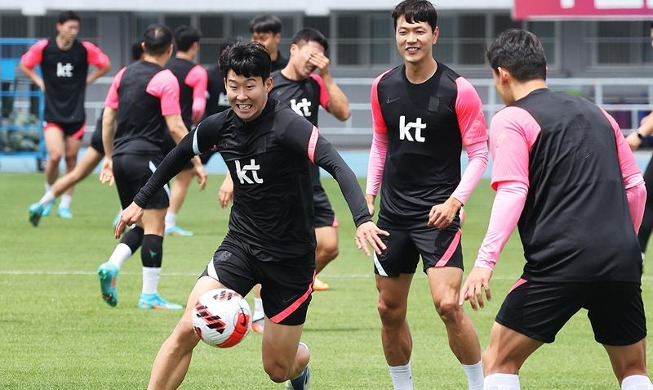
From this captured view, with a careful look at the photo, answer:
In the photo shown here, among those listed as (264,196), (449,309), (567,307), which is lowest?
(449,309)

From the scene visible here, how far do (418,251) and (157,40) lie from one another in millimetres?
4716

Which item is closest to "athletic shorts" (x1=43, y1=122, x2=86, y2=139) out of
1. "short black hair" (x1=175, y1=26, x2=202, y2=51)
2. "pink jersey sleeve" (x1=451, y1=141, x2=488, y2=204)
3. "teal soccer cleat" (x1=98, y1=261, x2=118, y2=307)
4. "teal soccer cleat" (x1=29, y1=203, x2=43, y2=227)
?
"teal soccer cleat" (x1=29, y1=203, x2=43, y2=227)

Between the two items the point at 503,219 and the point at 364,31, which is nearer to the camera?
the point at 503,219

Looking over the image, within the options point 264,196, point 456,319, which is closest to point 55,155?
point 264,196

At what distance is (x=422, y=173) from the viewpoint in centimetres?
784

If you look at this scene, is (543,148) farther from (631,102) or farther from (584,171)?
(631,102)

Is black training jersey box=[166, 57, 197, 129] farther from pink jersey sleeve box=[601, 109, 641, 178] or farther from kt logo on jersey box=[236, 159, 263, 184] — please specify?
pink jersey sleeve box=[601, 109, 641, 178]

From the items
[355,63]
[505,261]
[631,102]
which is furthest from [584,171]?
[355,63]

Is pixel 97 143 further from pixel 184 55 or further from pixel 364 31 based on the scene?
pixel 364 31

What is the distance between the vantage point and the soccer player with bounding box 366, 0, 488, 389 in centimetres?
768

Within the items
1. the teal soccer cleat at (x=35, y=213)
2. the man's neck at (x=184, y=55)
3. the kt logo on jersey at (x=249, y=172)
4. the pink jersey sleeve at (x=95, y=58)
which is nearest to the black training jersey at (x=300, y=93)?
the kt logo on jersey at (x=249, y=172)

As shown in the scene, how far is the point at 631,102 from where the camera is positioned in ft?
109

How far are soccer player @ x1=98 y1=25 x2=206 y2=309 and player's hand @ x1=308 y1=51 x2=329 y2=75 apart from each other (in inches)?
68.9

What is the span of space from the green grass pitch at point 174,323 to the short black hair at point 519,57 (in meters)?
2.87
